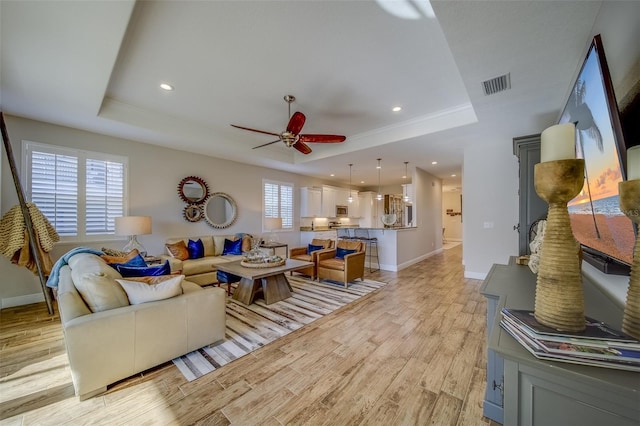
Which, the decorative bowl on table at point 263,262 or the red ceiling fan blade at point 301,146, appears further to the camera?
the decorative bowl on table at point 263,262

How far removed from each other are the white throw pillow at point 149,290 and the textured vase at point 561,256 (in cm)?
251

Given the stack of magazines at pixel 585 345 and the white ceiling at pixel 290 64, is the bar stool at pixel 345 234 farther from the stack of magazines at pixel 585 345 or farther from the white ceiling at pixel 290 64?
the stack of magazines at pixel 585 345

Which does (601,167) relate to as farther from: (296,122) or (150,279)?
(150,279)

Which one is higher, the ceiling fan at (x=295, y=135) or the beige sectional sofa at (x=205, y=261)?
the ceiling fan at (x=295, y=135)

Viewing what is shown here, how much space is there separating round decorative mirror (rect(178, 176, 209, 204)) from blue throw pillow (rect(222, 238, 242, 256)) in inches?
43.4

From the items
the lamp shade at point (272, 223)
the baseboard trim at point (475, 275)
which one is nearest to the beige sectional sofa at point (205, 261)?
the lamp shade at point (272, 223)

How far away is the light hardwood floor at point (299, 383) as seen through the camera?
5.38ft

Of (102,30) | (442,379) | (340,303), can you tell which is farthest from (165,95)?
(442,379)

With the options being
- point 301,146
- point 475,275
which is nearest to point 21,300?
point 301,146

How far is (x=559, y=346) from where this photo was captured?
0.77 m

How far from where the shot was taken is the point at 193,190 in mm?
5324

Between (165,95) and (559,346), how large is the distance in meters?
4.36

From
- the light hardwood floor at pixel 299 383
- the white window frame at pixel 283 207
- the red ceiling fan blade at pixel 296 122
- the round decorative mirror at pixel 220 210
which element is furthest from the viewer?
the white window frame at pixel 283 207

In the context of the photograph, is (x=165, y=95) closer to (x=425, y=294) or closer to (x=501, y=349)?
(x=501, y=349)
